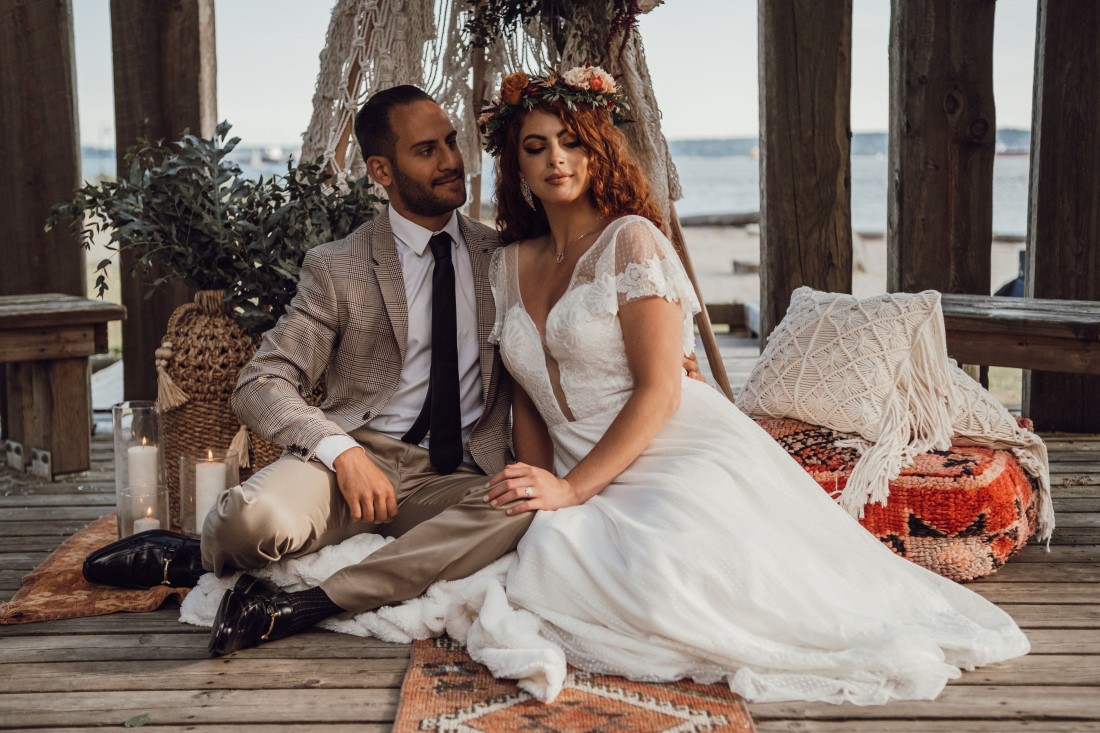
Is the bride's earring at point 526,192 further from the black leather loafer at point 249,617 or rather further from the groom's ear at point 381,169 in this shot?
the black leather loafer at point 249,617

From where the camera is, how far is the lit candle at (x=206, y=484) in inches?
127

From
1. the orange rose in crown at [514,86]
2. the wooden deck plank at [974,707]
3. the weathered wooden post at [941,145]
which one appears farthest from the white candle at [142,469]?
the weathered wooden post at [941,145]

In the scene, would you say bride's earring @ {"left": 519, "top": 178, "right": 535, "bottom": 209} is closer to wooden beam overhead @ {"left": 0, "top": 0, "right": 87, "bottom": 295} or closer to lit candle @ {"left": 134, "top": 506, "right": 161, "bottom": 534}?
lit candle @ {"left": 134, "top": 506, "right": 161, "bottom": 534}

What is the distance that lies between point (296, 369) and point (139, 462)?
68cm

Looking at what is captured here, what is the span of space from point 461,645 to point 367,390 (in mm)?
731

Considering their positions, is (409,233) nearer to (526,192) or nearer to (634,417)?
(526,192)

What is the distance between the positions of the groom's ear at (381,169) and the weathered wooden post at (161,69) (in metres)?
1.70

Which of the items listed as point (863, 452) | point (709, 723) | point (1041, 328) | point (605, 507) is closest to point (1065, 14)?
point (1041, 328)

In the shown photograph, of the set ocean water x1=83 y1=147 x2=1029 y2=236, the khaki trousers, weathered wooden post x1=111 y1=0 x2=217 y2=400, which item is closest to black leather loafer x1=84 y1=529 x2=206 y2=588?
the khaki trousers

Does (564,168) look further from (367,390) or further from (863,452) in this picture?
(863,452)

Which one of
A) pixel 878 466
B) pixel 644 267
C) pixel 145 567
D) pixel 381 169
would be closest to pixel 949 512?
pixel 878 466

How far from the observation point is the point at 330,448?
8.80 feet

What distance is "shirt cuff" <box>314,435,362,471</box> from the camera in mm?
2680

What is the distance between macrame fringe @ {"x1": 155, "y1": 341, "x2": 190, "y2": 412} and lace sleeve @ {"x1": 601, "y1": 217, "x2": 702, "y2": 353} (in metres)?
1.47
